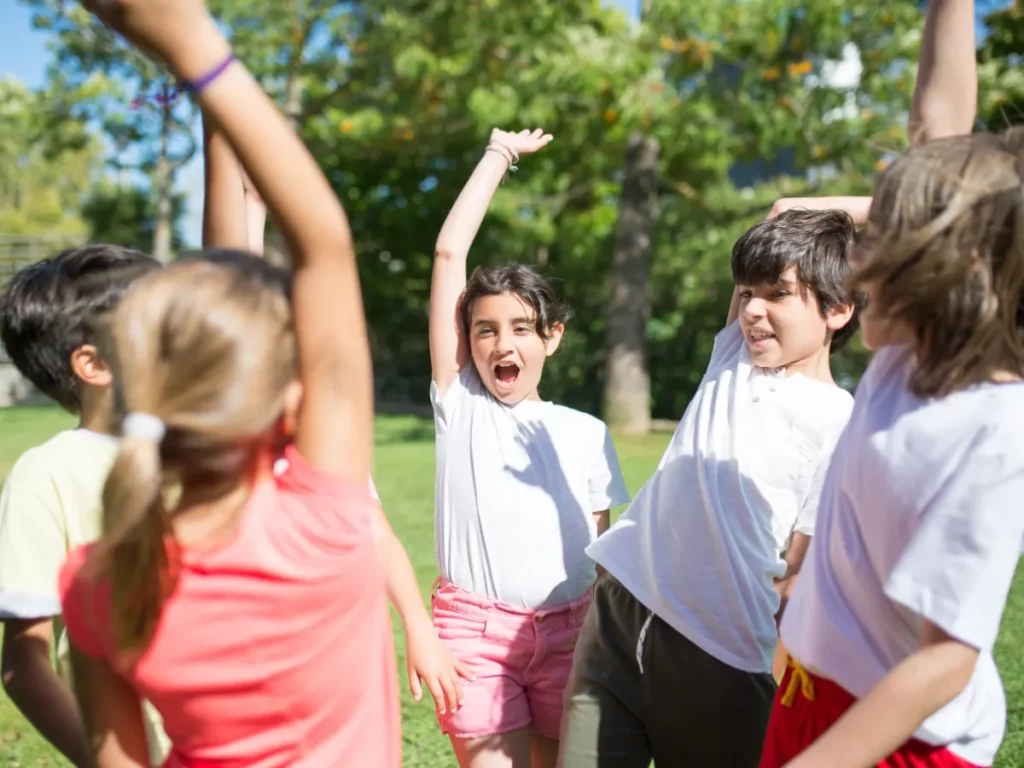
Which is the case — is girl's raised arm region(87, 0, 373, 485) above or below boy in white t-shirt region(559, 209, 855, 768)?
above

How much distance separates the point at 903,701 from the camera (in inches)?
Result: 53.0

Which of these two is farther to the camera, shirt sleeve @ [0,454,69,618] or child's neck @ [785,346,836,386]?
child's neck @ [785,346,836,386]

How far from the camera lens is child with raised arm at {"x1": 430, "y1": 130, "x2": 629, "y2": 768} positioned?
273 centimetres

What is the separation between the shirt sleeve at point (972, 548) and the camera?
134 cm

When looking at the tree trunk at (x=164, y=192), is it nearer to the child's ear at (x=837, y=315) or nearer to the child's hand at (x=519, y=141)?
the child's hand at (x=519, y=141)

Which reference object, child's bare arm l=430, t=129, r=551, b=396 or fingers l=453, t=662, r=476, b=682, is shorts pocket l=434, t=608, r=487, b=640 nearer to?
fingers l=453, t=662, r=476, b=682

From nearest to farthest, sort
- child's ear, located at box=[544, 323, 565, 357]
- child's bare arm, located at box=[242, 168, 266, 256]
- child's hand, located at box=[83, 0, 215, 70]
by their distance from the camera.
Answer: child's hand, located at box=[83, 0, 215, 70] → child's bare arm, located at box=[242, 168, 266, 256] → child's ear, located at box=[544, 323, 565, 357]

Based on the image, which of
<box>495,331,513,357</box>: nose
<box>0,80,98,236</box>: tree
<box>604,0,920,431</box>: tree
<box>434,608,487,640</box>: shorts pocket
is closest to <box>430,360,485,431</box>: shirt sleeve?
<box>495,331,513,357</box>: nose

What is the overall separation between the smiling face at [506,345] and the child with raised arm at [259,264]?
729 mm

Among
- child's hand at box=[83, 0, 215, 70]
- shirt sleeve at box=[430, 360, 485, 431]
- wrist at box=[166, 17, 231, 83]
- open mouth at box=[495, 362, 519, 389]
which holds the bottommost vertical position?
shirt sleeve at box=[430, 360, 485, 431]

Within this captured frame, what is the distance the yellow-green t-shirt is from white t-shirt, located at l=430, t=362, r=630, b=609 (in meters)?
1.04

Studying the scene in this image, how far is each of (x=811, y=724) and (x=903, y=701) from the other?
12.3 inches

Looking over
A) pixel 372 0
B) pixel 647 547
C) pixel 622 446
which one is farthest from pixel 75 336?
pixel 372 0

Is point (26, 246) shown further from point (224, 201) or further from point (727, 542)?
point (727, 542)
